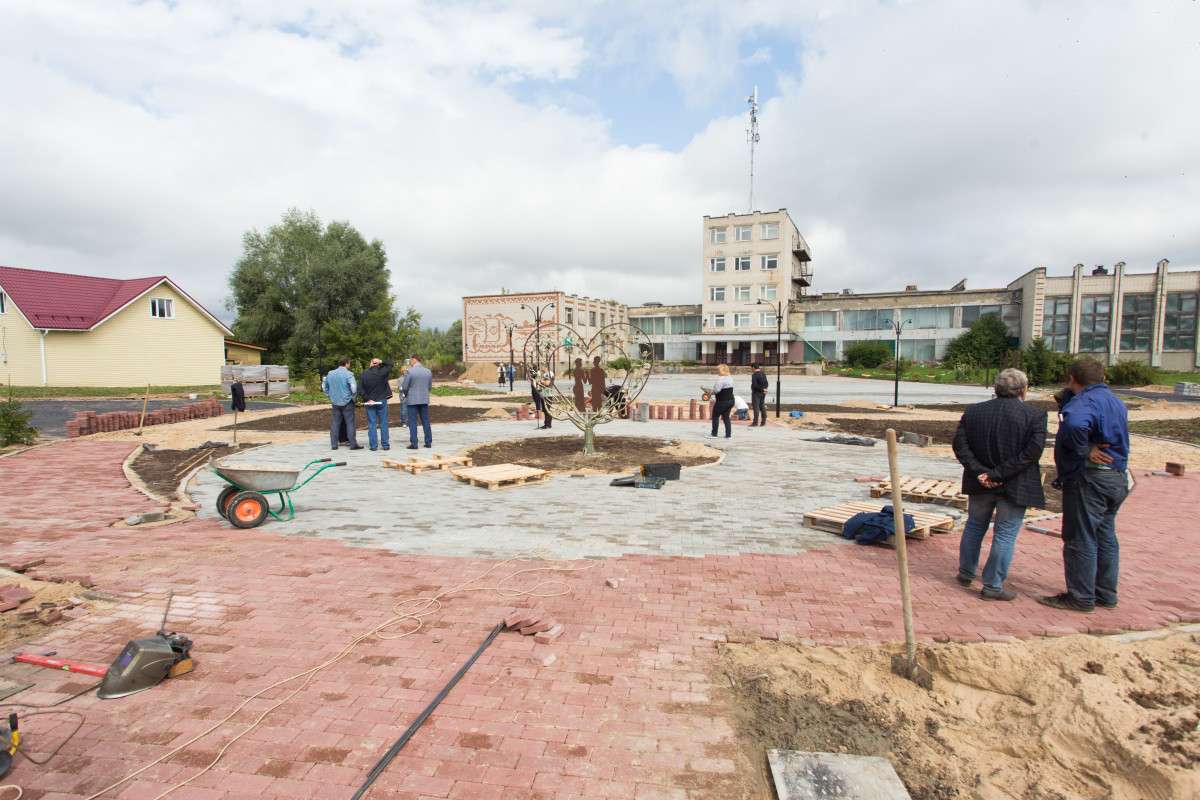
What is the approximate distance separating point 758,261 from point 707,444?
51726 mm

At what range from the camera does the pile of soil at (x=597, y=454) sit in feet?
34.4

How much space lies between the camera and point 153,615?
14.6 ft

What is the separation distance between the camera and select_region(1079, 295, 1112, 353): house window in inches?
2035

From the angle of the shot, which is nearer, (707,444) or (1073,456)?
(1073,456)

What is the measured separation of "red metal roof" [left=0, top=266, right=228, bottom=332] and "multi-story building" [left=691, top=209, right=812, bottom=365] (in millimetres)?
45254

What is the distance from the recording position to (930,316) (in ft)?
191

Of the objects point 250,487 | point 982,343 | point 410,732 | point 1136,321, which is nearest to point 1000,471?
point 410,732

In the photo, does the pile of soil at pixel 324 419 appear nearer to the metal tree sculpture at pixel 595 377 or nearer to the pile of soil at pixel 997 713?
the metal tree sculpture at pixel 595 377

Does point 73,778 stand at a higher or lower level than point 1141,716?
lower

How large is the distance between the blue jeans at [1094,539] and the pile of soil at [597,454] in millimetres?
6240

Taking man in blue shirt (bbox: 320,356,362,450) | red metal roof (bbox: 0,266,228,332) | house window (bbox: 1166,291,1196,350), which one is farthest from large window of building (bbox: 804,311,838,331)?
man in blue shirt (bbox: 320,356,362,450)

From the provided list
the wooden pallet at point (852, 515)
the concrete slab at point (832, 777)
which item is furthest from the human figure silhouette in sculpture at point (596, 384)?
the concrete slab at point (832, 777)

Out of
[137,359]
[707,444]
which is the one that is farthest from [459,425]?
[137,359]

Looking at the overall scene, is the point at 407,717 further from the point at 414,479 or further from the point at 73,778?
the point at 414,479
